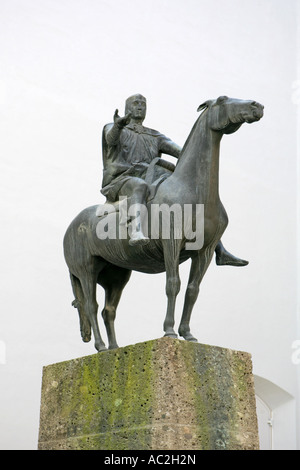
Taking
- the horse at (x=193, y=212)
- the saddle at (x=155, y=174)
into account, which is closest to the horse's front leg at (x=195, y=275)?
the horse at (x=193, y=212)

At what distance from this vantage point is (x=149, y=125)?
10.9 meters

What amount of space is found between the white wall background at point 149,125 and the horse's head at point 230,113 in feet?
15.0

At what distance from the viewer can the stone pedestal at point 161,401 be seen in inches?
200

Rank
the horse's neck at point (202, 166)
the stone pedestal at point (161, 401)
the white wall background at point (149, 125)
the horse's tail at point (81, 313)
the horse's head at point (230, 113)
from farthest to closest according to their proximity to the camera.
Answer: the white wall background at point (149, 125)
the horse's tail at point (81, 313)
the horse's neck at point (202, 166)
the horse's head at point (230, 113)
the stone pedestal at point (161, 401)

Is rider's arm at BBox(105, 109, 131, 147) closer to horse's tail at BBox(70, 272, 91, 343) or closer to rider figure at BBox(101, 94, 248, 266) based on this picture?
rider figure at BBox(101, 94, 248, 266)

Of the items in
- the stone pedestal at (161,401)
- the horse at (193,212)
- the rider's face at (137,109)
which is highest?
the rider's face at (137,109)

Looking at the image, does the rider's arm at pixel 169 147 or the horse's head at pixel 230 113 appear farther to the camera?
the rider's arm at pixel 169 147

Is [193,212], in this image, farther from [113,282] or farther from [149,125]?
[149,125]

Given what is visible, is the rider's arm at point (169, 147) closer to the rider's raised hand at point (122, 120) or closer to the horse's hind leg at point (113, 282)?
the rider's raised hand at point (122, 120)

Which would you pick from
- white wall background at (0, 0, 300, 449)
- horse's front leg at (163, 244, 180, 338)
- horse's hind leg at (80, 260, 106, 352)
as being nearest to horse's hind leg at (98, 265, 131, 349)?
horse's hind leg at (80, 260, 106, 352)

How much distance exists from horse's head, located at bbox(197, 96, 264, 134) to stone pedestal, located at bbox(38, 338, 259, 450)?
1.50m

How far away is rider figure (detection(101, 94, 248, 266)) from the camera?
6023 mm
